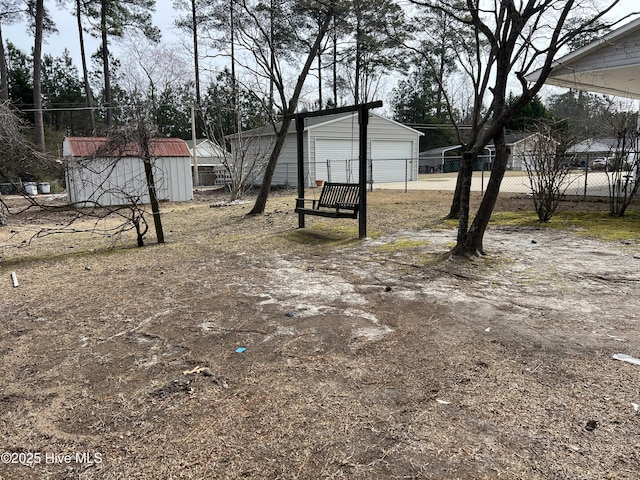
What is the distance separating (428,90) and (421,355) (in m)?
46.4

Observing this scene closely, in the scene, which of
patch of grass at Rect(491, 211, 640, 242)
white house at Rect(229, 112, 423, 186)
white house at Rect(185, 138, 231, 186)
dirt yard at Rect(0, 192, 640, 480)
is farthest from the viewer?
white house at Rect(185, 138, 231, 186)

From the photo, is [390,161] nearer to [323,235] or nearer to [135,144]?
[323,235]

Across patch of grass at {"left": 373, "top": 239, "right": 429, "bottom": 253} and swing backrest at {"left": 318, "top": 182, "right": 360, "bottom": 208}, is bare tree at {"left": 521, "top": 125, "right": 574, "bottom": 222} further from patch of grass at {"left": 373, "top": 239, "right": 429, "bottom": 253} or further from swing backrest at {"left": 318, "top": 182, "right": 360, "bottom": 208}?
swing backrest at {"left": 318, "top": 182, "right": 360, "bottom": 208}

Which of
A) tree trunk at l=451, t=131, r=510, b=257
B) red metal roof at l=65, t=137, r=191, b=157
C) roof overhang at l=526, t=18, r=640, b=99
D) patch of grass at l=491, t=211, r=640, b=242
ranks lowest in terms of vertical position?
patch of grass at l=491, t=211, r=640, b=242

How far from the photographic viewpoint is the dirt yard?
6.54 ft

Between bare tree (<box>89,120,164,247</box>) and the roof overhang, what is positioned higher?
the roof overhang

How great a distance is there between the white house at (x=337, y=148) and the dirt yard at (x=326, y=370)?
51.0ft

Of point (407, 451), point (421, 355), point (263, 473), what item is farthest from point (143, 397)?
point (421, 355)

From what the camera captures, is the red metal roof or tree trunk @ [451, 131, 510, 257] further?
the red metal roof

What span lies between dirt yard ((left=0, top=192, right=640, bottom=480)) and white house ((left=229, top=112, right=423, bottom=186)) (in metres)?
15.5

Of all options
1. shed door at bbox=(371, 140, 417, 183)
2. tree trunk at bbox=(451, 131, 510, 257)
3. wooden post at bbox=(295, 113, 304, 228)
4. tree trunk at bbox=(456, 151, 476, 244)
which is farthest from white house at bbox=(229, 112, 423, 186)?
tree trunk at bbox=(451, 131, 510, 257)

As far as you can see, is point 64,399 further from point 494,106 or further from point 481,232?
point 494,106

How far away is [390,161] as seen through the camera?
2573 cm

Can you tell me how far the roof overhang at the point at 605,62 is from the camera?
980cm
